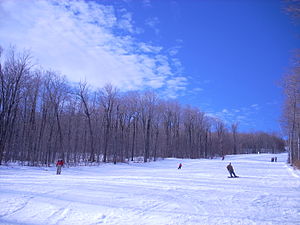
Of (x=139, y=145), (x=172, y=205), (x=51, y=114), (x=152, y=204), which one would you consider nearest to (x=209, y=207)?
(x=172, y=205)

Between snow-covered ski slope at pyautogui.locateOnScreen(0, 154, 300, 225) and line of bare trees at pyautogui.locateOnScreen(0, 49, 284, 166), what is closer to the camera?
snow-covered ski slope at pyautogui.locateOnScreen(0, 154, 300, 225)

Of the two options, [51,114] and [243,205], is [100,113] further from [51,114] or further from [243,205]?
[243,205]

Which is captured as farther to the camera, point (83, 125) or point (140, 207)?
point (83, 125)

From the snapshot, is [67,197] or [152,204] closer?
[152,204]

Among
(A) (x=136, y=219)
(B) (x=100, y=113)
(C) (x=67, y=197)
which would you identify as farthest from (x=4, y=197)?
(B) (x=100, y=113)

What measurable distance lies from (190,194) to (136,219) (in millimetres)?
4834

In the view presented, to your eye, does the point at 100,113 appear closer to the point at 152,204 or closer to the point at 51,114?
the point at 51,114

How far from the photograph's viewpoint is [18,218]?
6488 millimetres

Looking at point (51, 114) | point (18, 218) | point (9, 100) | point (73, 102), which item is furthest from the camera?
point (73, 102)

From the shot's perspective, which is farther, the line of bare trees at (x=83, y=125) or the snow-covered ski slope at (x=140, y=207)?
the line of bare trees at (x=83, y=125)

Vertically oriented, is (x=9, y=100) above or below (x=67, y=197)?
above

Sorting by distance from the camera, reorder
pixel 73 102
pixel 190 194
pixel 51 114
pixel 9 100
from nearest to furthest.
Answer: pixel 190 194 → pixel 9 100 → pixel 51 114 → pixel 73 102

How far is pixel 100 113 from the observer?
45.9m

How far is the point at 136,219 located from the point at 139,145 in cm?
5799
